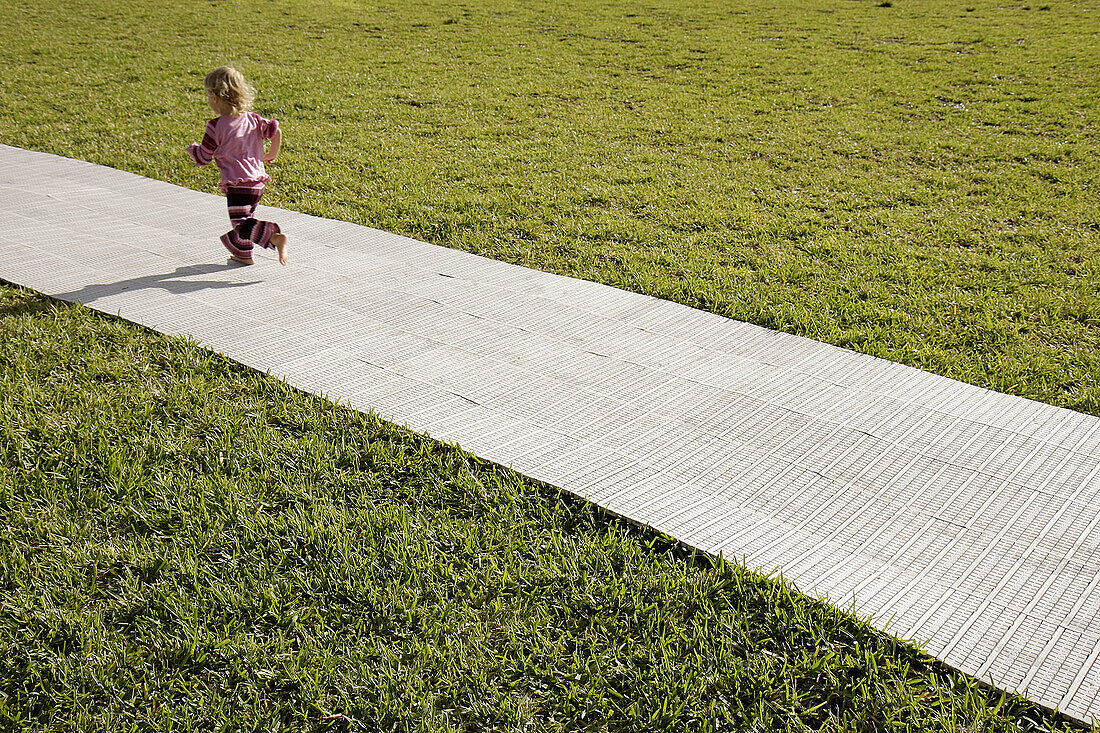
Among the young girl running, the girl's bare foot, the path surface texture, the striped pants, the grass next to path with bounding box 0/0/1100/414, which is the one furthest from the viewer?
the girl's bare foot

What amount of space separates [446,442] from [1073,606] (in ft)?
6.48

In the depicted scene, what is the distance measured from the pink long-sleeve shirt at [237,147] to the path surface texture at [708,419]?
54cm

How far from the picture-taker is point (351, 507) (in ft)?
9.43

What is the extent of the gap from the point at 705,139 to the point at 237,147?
208 inches

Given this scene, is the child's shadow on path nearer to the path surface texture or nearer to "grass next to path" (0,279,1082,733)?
the path surface texture

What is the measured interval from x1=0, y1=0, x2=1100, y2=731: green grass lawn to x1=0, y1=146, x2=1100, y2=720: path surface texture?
179mm

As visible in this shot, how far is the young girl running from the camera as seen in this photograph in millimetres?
4750

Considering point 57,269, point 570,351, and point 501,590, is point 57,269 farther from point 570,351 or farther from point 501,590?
point 501,590

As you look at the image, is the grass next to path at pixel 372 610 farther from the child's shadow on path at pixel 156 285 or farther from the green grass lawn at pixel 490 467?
the child's shadow on path at pixel 156 285

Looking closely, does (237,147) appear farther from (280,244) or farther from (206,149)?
(280,244)

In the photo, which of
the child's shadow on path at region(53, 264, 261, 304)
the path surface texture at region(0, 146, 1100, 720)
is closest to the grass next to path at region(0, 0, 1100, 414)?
the path surface texture at region(0, 146, 1100, 720)

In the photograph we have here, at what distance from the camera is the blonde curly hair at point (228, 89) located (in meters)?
4.69

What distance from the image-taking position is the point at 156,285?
4.84 m

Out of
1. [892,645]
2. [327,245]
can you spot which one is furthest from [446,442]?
[327,245]
